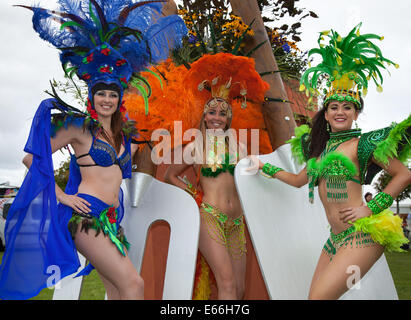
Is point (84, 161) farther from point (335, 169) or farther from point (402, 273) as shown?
point (402, 273)

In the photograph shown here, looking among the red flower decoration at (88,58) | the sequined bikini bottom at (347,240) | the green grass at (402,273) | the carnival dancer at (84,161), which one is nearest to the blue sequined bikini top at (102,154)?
the carnival dancer at (84,161)

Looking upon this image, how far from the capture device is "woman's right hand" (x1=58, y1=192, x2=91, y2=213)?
213cm

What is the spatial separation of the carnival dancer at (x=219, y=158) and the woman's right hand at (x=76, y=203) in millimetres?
913

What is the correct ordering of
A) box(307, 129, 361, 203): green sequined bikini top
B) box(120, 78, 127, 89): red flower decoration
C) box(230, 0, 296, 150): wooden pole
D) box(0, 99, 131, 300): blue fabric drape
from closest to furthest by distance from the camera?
1. box(0, 99, 131, 300): blue fabric drape
2. box(307, 129, 361, 203): green sequined bikini top
3. box(120, 78, 127, 89): red flower decoration
4. box(230, 0, 296, 150): wooden pole

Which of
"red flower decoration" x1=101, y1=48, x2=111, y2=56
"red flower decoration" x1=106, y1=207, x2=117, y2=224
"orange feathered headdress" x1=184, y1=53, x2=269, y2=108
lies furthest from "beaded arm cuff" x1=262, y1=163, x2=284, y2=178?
"red flower decoration" x1=101, y1=48, x2=111, y2=56

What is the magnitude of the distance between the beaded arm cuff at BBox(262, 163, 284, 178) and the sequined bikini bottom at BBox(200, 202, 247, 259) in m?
0.42

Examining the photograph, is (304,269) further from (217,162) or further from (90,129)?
(90,129)

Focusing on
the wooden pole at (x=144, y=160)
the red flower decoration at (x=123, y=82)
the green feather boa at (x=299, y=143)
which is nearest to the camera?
the red flower decoration at (x=123, y=82)

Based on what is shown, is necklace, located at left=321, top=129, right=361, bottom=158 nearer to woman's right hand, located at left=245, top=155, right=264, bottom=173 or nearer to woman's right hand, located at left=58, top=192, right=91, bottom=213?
woman's right hand, located at left=245, top=155, right=264, bottom=173

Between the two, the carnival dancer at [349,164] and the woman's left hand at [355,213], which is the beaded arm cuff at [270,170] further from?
the woman's left hand at [355,213]

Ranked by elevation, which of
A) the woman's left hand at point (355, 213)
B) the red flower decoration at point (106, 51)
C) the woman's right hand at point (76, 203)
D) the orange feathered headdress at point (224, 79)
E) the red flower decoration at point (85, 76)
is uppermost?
the orange feathered headdress at point (224, 79)

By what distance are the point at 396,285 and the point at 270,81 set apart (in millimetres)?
3711

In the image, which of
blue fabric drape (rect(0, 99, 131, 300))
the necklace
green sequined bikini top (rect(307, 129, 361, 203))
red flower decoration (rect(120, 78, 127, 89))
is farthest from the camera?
red flower decoration (rect(120, 78, 127, 89))

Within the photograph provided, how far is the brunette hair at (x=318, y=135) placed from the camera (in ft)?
8.13
